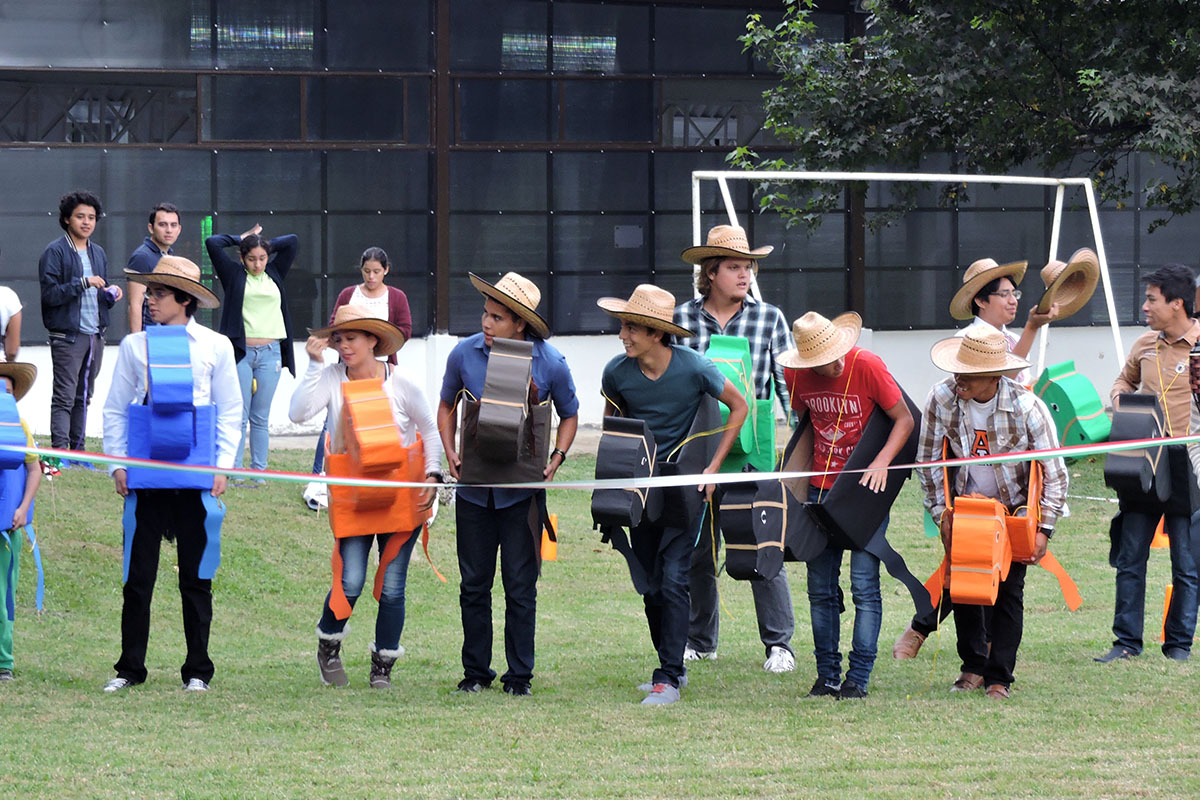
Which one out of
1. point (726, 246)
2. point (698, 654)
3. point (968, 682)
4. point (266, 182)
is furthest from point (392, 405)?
point (266, 182)

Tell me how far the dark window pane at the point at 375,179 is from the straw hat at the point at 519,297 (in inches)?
420

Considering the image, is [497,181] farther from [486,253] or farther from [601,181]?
[601,181]

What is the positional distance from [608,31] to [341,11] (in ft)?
9.78

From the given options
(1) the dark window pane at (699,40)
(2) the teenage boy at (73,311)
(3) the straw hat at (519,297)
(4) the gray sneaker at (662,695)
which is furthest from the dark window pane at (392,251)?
(4) the gray sneaker at (662,695)

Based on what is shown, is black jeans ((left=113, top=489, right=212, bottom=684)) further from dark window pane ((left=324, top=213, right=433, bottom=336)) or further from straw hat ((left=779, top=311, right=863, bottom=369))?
dark window pane ((left=324, top=213, right=433, bottom=336))

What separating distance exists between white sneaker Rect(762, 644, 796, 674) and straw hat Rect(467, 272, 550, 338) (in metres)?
1.89

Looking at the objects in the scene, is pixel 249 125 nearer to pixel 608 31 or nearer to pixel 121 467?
pixel 608 31

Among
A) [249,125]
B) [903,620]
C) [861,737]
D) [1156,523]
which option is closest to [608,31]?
[249,125]

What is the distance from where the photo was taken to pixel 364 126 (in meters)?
17.1

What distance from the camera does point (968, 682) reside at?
673cm

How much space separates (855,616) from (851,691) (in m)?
0.31

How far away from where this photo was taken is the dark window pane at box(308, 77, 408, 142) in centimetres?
1694

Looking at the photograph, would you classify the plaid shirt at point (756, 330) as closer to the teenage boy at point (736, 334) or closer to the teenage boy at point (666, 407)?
the teenage boy at point (736, 334)

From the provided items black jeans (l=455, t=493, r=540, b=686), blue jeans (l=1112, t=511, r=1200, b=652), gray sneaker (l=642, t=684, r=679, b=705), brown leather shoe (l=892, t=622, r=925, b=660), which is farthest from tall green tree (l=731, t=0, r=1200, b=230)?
gray sneaker (l=642, t=684, r=679, b=705)
